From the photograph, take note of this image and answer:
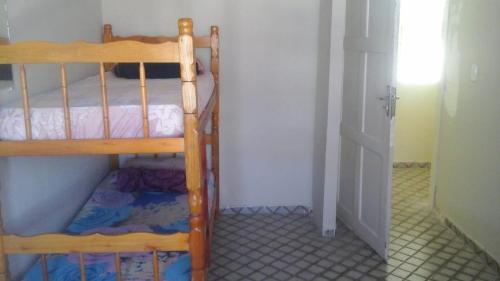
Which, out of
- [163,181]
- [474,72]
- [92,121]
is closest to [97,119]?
[92,121]

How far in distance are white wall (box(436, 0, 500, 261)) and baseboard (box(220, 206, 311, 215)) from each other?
1096mm

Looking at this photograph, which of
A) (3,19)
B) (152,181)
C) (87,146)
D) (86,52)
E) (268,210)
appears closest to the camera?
(86,52)

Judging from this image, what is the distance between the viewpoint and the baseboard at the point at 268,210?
3812 mm

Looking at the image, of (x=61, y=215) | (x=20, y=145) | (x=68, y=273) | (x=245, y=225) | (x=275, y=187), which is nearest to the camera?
(x=20, y=145)

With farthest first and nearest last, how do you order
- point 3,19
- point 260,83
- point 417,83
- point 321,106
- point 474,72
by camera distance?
point 417,83, point 260,83, point 321,106, point 474,72, point 3,19

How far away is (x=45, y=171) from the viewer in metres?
2.43

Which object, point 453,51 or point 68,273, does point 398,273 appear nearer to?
point 453,51

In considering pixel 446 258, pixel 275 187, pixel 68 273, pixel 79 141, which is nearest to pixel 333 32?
pixel 275 187

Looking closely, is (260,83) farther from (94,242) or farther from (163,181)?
(94,242)

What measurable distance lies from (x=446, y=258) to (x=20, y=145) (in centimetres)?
257

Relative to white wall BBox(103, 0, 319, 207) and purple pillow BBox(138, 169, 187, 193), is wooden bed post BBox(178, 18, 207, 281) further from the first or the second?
white wall BBox(103, 0, 319, 207)

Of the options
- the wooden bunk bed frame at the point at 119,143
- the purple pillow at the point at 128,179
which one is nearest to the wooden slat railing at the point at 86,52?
the wooden bunk bed frame at the point at 119,143

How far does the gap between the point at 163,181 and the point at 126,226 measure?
77 cm

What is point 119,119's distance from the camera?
68.8 inches
